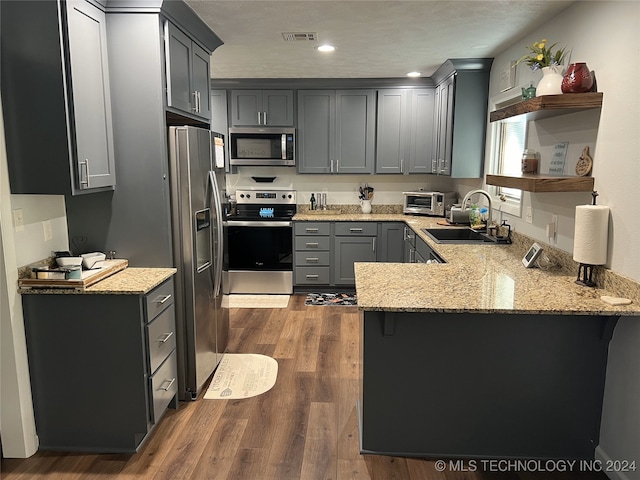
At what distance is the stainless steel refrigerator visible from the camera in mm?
2707

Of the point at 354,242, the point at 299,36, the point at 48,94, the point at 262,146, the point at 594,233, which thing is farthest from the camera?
the point at 262,146

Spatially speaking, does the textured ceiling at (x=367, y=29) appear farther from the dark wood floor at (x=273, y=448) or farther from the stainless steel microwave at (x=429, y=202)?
the dark wood floor at (x=273, y=448)

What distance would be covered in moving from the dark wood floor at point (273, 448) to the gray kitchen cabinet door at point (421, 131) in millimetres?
2773

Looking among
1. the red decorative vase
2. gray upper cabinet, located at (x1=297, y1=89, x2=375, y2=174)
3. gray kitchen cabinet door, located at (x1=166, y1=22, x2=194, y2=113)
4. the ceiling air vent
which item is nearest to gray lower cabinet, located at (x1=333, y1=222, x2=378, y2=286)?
gray upper cabinet, located at (x1=297, y1=89, x2=375, y2=174)

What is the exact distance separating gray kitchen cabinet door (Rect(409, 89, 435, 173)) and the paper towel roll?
3109 mm

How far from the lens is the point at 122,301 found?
7.57 ft

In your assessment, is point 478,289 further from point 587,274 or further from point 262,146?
point 262,146

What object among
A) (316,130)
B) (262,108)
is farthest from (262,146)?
(316,130)

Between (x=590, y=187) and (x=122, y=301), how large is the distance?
8.12 feet

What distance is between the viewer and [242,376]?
129 inches

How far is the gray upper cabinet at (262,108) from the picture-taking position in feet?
17.3

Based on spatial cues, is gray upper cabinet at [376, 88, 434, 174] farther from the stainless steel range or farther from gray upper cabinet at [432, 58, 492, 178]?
the stainless steel range

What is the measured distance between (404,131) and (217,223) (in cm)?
302

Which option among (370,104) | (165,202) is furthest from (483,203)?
(165,202)
